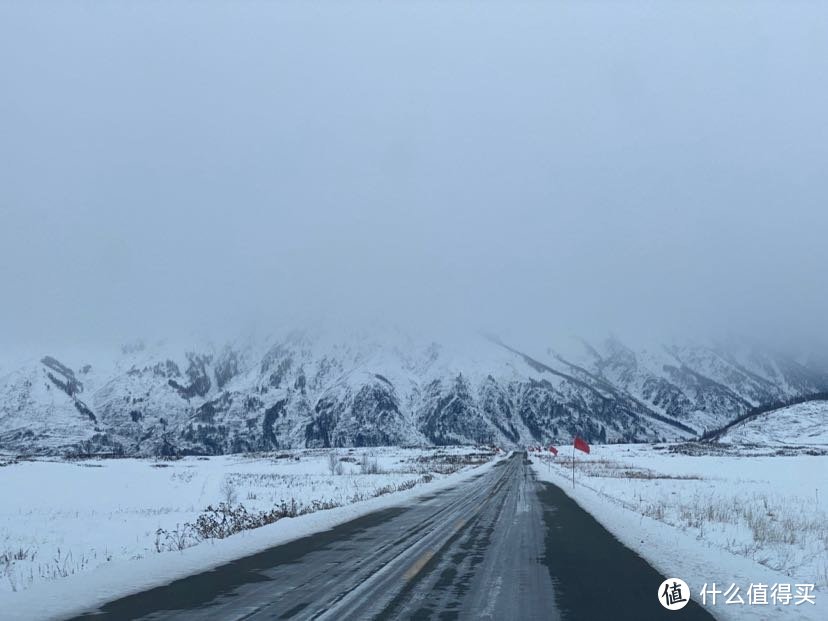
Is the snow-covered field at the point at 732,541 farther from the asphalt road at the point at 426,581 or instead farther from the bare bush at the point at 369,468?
the bare bush at the point at 369,468

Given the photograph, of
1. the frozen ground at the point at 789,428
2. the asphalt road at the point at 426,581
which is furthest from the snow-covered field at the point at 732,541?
the frozen ground at the point at 789,428

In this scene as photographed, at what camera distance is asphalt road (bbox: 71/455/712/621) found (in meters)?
8.62

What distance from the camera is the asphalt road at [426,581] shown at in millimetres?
8625

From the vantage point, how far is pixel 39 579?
12.4 m

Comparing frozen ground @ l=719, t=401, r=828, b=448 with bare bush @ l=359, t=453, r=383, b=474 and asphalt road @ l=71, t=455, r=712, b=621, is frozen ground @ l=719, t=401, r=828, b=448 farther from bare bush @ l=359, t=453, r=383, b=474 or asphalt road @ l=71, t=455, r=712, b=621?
asphalt road @ l=71, t=455, r=712, b=621
